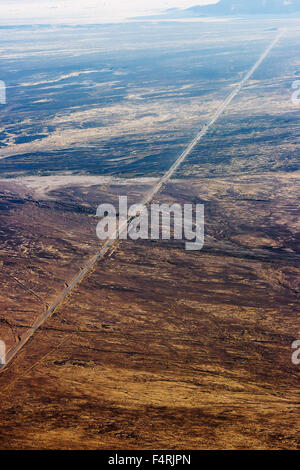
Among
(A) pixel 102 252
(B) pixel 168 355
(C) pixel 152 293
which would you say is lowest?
(B) pixel 168 355

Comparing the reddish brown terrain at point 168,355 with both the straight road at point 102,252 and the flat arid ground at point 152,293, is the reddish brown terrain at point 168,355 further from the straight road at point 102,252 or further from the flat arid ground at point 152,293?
the straight road at point 102,252

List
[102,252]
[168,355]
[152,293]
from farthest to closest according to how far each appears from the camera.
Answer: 1. [102,252]
2. [152,293]
3. [168,355]

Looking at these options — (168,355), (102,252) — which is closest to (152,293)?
(168,355)

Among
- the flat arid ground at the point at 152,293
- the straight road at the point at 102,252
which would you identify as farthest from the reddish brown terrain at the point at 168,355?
the straight road at the point at 102,252

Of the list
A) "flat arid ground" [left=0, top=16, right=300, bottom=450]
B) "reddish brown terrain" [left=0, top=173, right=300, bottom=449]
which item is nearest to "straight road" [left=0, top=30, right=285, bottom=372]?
"flat arid ground" [left=0, top=16, right=300, bottom=450]

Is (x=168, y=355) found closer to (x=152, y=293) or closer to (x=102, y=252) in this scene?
(x=152, y=293)

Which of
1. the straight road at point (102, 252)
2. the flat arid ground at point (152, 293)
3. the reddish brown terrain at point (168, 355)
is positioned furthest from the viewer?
the straight road at point (102, 252)

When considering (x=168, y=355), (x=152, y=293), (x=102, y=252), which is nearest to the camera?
(x=168, y=355)

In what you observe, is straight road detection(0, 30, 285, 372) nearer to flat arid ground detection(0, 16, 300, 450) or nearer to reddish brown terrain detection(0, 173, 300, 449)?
flat arid ground detection(0, 16, 300, 450)

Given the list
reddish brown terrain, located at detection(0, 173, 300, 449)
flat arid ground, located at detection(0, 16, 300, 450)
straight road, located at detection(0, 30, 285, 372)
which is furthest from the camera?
straight road, located at detection(0, 30, 285, 372)
